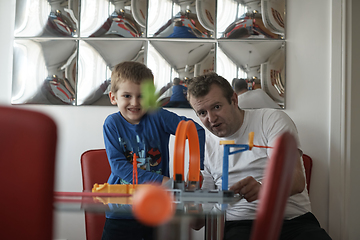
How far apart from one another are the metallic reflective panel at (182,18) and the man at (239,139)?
0.62m

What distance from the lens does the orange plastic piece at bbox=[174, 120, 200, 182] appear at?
0.88 meters

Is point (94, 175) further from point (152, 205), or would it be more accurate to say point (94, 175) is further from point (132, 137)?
point (152, 205)

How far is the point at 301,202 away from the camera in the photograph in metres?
1.50

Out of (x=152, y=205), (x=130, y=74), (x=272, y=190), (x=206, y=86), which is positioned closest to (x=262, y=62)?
(x=206, y=86)

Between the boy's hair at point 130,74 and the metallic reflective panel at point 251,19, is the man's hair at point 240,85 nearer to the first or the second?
the metallic reflective panel at point 251,19

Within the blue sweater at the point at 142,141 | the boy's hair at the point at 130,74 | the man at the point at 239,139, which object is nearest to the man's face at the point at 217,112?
the man at the point at 239,139

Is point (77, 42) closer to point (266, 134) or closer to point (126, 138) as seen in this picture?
point (126, 138)

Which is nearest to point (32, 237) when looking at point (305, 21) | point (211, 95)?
point (211, 95)

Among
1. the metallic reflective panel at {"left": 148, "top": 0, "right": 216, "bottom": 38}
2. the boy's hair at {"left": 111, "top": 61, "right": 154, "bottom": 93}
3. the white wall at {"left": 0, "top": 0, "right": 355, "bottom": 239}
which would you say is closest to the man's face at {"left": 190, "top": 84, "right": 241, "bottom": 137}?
the boy's hair at {"left": 111, "top": 61, "right": 154, "bottom": 93}

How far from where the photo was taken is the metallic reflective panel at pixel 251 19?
2.09 metres

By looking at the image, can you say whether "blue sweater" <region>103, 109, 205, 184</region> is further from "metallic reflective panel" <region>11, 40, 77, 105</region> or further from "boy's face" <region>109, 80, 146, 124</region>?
"metallic reflective panel" <region>11, 40, 77, 105</region>

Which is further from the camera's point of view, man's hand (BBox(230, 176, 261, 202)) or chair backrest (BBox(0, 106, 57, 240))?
man's hand (BBox(230, 176, 261, 202))

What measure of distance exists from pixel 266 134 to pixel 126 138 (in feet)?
2.10

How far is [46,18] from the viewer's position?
2.21 metres
